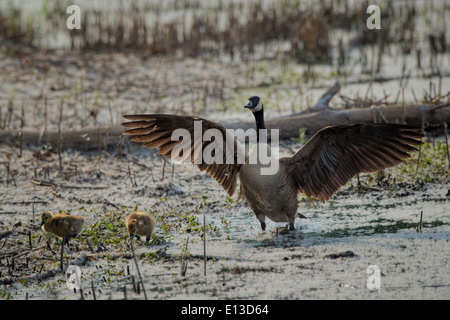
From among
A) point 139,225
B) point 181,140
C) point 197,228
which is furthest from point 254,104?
point 139,225

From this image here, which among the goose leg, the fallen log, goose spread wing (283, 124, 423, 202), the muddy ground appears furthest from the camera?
the fallen log

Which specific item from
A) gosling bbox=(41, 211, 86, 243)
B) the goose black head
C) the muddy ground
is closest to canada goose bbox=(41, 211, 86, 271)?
gosling bbox=(41, 211, 86, 243)

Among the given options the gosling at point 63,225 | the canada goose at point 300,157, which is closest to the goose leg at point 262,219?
the canada goose at point 300,157

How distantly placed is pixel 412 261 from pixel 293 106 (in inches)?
199

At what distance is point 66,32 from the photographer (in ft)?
52.3

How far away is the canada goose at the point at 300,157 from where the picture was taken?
583 centimetres

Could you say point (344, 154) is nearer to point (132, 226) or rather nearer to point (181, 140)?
point (181, 140)

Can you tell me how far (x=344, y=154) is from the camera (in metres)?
6.08

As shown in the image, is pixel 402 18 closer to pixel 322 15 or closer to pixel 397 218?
pixel 322 15

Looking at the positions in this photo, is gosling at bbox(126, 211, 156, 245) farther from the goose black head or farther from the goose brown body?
the goose black head

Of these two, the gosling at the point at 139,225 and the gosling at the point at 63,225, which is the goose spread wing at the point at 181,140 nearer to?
the gosling at the point at 139,225

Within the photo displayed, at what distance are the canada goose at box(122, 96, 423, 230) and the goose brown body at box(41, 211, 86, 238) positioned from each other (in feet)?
3.18

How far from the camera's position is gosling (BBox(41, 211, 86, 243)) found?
5.48 meters

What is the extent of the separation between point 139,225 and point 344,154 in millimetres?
2093
